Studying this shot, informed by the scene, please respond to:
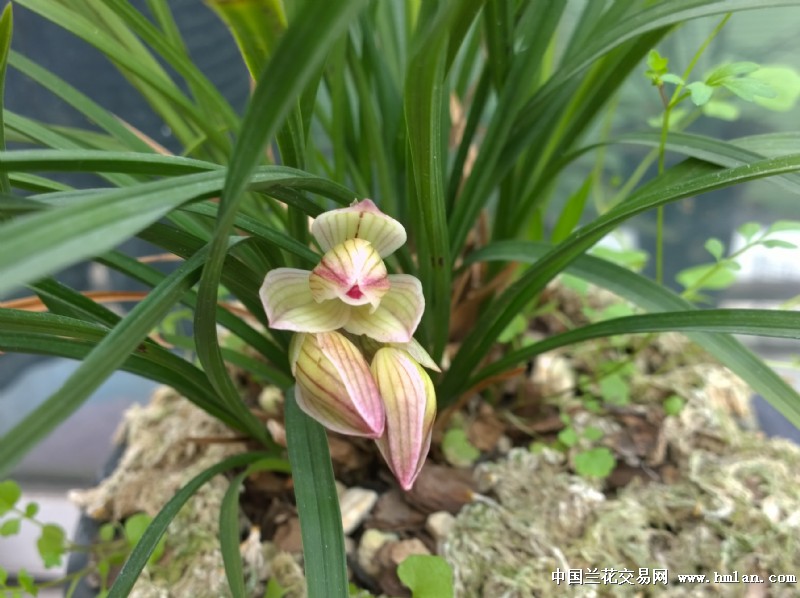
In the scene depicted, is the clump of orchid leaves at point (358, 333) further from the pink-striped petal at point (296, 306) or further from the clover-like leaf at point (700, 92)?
the clover-like leaf at point (700, 92)

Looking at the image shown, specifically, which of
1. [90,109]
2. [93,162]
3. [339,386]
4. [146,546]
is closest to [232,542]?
[146,546]

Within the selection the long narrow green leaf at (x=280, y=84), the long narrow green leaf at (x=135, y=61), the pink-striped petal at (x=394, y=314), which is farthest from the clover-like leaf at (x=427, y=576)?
the long narrow green leaf at (x=135, y=61)

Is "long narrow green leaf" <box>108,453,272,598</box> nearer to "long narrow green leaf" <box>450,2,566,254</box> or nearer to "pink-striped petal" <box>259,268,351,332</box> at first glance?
"pink-striped petal" <box>259,268,351,332</box>

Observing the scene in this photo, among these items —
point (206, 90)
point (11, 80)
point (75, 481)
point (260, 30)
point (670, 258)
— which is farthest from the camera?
point (670, 258)

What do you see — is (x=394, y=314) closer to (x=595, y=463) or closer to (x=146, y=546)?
(x=146, y=546)

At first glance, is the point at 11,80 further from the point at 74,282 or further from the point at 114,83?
the point at 74,282

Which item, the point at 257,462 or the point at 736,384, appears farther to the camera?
the point at 736,384

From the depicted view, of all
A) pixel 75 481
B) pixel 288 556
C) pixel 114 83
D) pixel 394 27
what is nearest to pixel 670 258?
pixel 394 27

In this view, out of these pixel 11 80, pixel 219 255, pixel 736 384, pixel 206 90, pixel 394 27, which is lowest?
pixel 219 255
